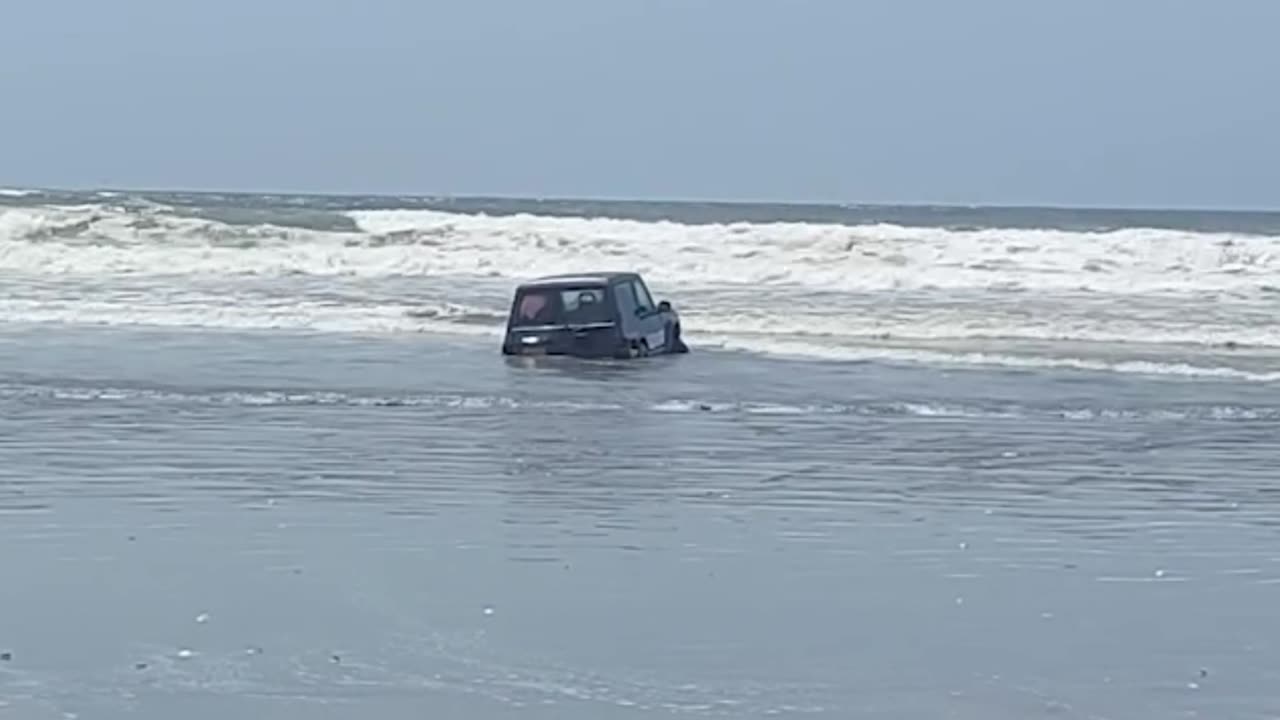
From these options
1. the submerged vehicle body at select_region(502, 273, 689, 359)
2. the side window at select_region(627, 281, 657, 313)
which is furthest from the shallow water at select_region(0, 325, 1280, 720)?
the side window at select_region(627, 281, 657, 313)

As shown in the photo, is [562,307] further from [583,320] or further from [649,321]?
[649,321]

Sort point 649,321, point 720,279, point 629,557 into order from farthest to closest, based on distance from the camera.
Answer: point 720,279 → point 649,321 → point 629,557

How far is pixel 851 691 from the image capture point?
26.7 feet

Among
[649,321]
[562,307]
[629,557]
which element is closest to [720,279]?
[649,321]

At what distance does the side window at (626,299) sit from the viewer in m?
25.2

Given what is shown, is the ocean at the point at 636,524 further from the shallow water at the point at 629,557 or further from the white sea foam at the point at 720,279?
the white sea foam at the point at 720,279

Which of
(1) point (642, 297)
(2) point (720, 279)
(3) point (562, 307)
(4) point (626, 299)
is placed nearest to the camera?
(3) point (562, 307)

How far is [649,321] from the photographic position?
1012 inches

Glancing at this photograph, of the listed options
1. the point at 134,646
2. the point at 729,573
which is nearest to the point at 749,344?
the point at 729,573

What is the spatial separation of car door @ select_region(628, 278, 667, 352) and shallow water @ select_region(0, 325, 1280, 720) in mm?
5220

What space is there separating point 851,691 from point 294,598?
110 inches

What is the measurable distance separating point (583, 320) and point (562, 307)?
0.47m

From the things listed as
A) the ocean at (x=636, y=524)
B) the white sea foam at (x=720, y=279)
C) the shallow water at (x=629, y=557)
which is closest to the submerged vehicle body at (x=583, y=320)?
the ocean at (x=636, y=524)

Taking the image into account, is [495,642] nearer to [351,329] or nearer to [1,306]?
[351,329]
